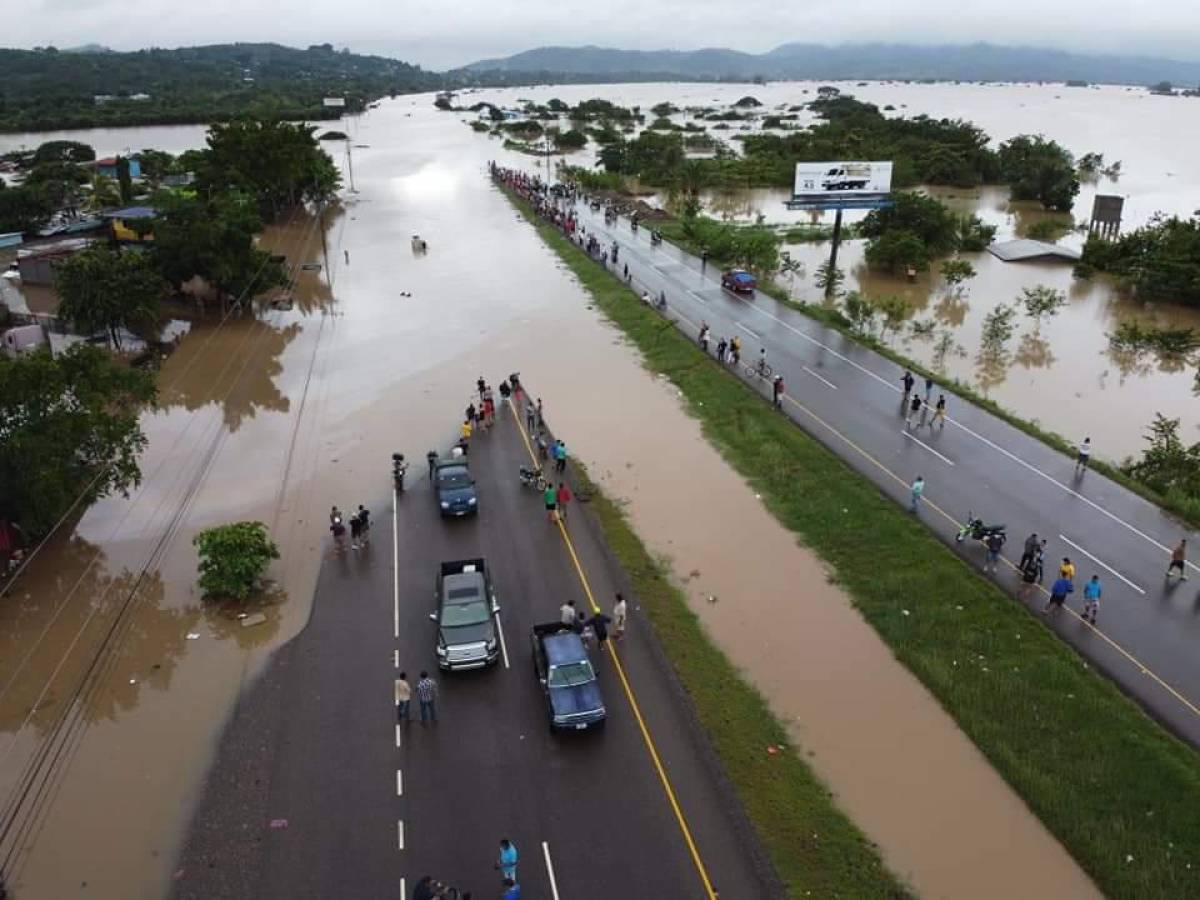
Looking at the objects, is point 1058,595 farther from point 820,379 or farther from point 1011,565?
point 820,379

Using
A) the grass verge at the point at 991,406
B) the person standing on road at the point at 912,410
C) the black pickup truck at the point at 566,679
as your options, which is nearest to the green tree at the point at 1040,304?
the grass verge at the point at 991,406

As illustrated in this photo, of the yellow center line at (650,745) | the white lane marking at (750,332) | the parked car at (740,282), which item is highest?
the parked car at (740,282)

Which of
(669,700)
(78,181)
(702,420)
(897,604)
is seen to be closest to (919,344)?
(702,420)

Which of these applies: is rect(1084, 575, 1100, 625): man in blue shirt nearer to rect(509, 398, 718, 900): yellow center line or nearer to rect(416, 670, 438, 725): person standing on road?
rect(509, 398, 718, 900): yellow center line

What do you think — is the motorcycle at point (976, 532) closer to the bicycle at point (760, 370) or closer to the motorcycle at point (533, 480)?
the motorcycle at point (533, 480)

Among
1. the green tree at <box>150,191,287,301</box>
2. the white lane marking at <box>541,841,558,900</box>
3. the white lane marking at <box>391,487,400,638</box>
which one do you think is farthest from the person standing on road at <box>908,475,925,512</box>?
the green tree at <box>150,191,287,301</box>

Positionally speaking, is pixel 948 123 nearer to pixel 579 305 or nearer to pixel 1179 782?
pixel 579 305
